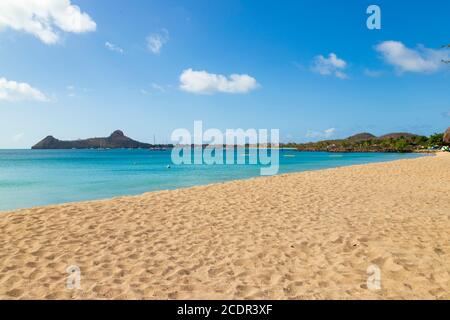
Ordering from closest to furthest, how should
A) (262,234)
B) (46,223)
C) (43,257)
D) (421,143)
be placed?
(43,257)
(262,234)
(46,223)
(421,143)

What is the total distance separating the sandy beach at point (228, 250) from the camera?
4.07 metres

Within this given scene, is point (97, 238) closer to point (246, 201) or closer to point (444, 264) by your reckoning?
point (246, 201)

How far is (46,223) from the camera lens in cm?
732

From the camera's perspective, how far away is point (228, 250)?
219 inches

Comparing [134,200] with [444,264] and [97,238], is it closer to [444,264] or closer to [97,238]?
[97,238]

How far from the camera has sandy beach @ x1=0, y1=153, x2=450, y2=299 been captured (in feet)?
13.4
